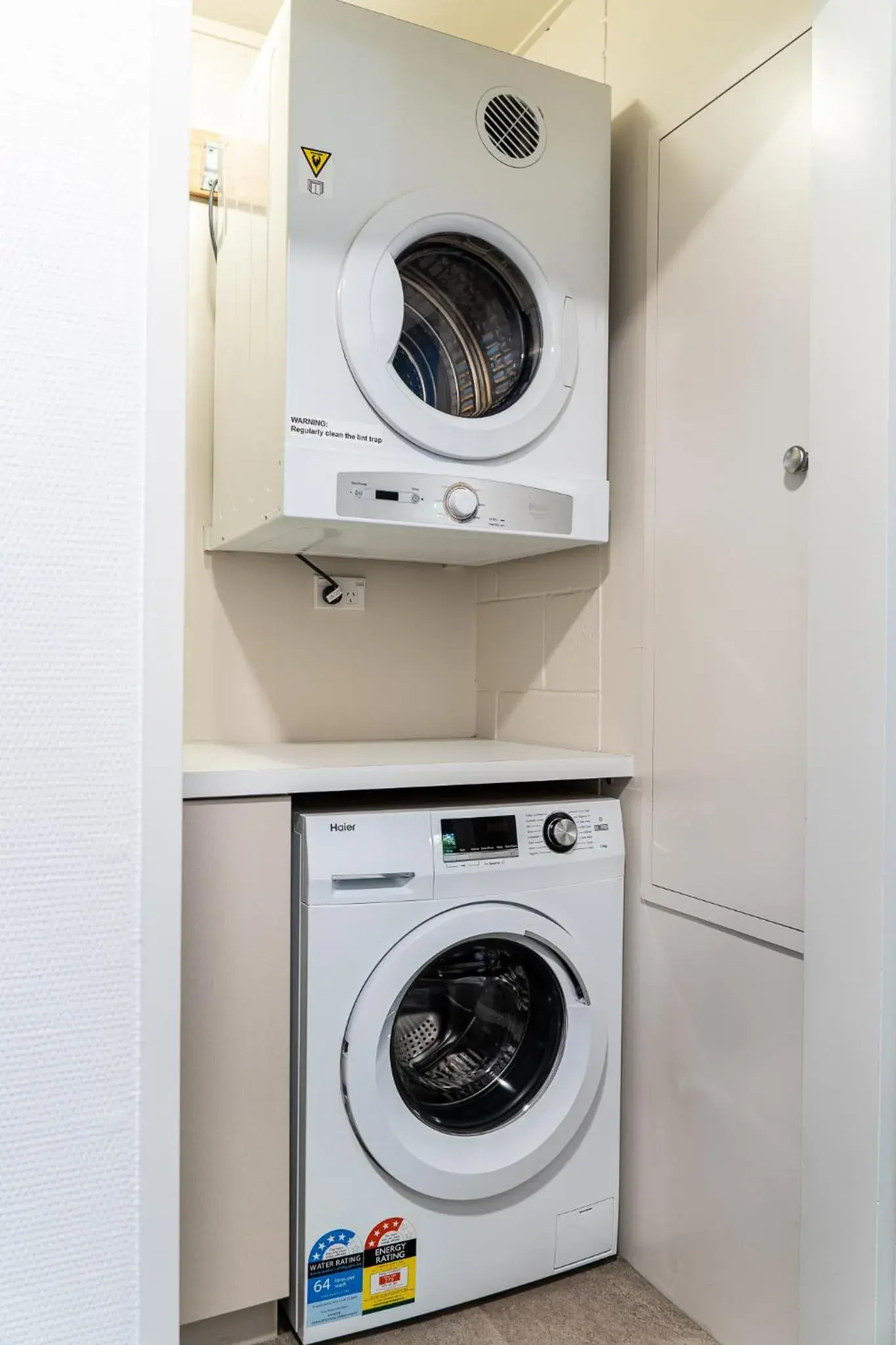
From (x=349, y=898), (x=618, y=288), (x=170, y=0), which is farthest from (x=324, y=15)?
(x=349, y=898)

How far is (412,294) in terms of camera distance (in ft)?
5.65

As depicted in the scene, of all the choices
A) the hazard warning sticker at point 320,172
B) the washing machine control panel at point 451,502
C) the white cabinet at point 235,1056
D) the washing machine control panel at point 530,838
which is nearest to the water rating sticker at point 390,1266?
the white cabinet at point 235,1056

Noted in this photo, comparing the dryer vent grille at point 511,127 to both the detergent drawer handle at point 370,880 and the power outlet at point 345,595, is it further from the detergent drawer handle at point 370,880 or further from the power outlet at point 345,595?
the detergent drawer handle at point 370,880

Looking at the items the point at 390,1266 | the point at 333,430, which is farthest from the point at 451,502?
the point at 390,1266

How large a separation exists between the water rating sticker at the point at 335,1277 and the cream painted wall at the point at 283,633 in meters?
1.03

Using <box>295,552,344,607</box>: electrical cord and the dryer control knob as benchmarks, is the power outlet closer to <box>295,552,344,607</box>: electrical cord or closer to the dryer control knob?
<box>295,552,344,607</box>: electrical cord

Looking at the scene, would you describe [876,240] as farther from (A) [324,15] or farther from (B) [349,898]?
(B) [349,898]

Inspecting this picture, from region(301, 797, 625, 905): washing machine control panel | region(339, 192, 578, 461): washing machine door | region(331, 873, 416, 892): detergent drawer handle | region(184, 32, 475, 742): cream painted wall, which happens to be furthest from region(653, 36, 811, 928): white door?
region(184, 32, 475, 742): cream painted wall

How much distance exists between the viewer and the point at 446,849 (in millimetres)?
1649

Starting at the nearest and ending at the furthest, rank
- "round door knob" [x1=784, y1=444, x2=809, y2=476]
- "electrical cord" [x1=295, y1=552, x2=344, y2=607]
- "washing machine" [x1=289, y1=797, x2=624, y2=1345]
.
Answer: "round door knob" [x1=784, y1=444, x2=809, y2=476] < "washing machine" [x1=289, y1=797, x2=624, y2=1345] < "electrical cord" [x1=295, y1=552, x2=344, y2=607]

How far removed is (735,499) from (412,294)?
682 millimetres

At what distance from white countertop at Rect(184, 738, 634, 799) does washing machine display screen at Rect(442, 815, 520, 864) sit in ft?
0.23

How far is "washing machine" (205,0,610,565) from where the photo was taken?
156 centimetres

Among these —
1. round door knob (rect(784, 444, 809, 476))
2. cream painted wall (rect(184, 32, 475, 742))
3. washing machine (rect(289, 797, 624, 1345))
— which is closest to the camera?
round door knob (rect(784, 444, 809, 476))
